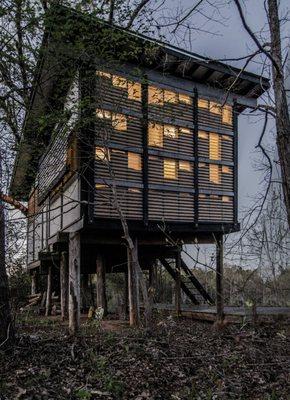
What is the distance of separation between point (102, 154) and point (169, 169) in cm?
239

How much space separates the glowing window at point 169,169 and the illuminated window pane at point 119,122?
5.89ft

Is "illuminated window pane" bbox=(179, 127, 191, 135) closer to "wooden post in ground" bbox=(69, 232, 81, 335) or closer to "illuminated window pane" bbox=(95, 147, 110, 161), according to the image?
"illuminated window pane" bbox=(95, 147, 110, 161)

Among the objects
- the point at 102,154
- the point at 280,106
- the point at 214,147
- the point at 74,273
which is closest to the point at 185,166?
the point at 214,147

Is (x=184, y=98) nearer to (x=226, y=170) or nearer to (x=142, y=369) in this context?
(x=226, y=170)

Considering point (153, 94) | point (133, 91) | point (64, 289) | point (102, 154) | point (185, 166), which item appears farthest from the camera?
point (64, 289)

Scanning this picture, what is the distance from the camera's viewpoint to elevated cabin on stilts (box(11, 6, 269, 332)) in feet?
37.4

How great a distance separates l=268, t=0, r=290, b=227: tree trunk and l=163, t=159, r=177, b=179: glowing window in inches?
363

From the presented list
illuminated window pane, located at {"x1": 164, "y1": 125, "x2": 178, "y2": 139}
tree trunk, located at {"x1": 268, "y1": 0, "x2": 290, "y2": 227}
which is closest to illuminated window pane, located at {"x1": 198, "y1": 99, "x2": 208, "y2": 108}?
illuminated window pane, located at {"x1": 164, "y1": 125, "x2": 178, "y2": 139}

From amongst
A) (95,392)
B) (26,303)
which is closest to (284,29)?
(95,392)

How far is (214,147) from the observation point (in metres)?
15.2

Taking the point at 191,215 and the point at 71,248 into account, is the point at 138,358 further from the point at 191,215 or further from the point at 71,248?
the point at 191,215

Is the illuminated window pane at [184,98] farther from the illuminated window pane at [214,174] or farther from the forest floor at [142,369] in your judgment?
the forest floor at [142,369]

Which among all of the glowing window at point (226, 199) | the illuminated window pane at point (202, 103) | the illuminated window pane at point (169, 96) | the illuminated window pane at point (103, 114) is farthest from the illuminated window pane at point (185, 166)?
the illuminated window pane at point (103, 114)

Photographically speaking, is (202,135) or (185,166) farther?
(202,135)
